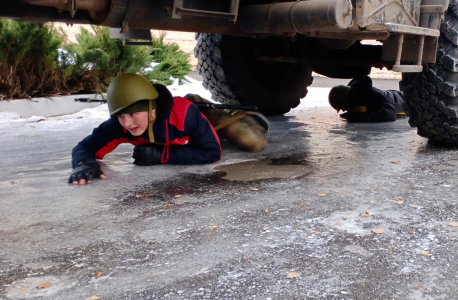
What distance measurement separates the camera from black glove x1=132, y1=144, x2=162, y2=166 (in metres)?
3.56

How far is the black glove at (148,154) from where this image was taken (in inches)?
140

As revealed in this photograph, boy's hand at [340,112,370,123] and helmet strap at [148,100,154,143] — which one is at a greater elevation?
helmet strap at [148,100,154,143]

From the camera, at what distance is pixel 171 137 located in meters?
3.53

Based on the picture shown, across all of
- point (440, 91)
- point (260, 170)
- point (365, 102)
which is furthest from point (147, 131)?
point (365, 102)

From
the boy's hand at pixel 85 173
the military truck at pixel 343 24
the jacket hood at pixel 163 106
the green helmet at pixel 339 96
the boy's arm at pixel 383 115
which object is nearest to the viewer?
the military truck at pixel 343 24

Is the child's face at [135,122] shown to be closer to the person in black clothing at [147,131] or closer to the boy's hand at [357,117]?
the person in black clothing at [147,131]

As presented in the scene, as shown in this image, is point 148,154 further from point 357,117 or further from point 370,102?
point 370,102

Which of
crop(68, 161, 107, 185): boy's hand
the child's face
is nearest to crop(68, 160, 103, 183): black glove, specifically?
crop(68, 161, 107, 185): boy's hand

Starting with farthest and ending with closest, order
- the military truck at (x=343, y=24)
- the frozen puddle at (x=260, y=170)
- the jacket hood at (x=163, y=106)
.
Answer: the jacket hood at (x=163, y=106) → the frozen puddle at (x=260, y=170) → the military truck at (x=343, y=24)

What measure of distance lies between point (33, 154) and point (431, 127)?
10.1ft

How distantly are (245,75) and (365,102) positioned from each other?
4.88 feet

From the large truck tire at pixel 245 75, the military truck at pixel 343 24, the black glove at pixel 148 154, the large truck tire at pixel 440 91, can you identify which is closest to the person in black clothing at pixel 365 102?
the large truck tire at pixel 245 75

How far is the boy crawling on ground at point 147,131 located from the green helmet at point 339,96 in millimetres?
2891

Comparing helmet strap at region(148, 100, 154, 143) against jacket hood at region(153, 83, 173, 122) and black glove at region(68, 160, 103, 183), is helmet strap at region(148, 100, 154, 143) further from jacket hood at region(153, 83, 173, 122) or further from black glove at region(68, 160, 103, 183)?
black glove at region(68, 160, 103, 183)
